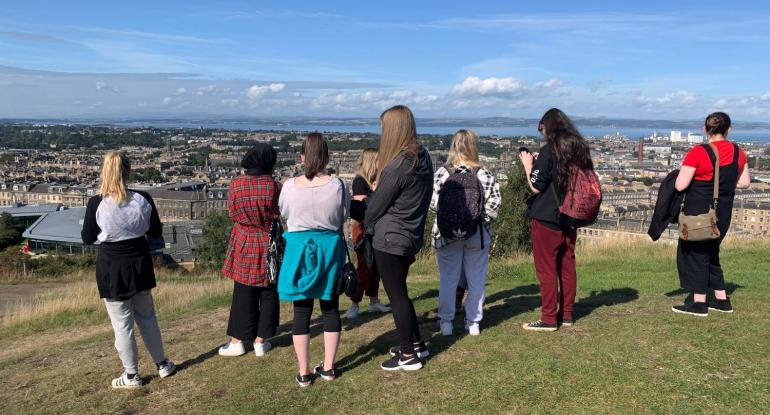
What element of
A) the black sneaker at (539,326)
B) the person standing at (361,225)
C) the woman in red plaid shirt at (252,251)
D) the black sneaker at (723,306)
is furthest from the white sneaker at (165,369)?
the black sneaker at (723,306)

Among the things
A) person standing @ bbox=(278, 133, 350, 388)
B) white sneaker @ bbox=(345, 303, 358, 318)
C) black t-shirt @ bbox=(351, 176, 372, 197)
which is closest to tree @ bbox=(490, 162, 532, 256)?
white sneaker @ bbox=(345, 303, 358, 318)

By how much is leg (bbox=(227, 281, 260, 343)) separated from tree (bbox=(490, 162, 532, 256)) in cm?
1151

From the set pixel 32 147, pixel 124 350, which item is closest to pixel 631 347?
Result: pixel 124 350

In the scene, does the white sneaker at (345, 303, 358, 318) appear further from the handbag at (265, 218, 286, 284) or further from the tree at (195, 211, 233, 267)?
the tree at (195, 211, 233, 267)

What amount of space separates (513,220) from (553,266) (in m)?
12.4

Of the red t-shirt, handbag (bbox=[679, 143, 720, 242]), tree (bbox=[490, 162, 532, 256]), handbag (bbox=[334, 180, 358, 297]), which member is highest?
the red t-shirt

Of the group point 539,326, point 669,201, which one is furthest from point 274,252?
point 669,201

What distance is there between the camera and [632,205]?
2579 inches

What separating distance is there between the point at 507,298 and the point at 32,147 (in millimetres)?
195972

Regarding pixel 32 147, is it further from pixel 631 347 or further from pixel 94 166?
pixel 631 347

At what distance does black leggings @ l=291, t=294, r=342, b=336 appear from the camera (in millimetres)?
4613

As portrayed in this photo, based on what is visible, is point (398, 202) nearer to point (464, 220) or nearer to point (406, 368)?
point (464, 220)

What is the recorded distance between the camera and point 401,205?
450 centimetres

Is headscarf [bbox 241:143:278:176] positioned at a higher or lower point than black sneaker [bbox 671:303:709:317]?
higher
